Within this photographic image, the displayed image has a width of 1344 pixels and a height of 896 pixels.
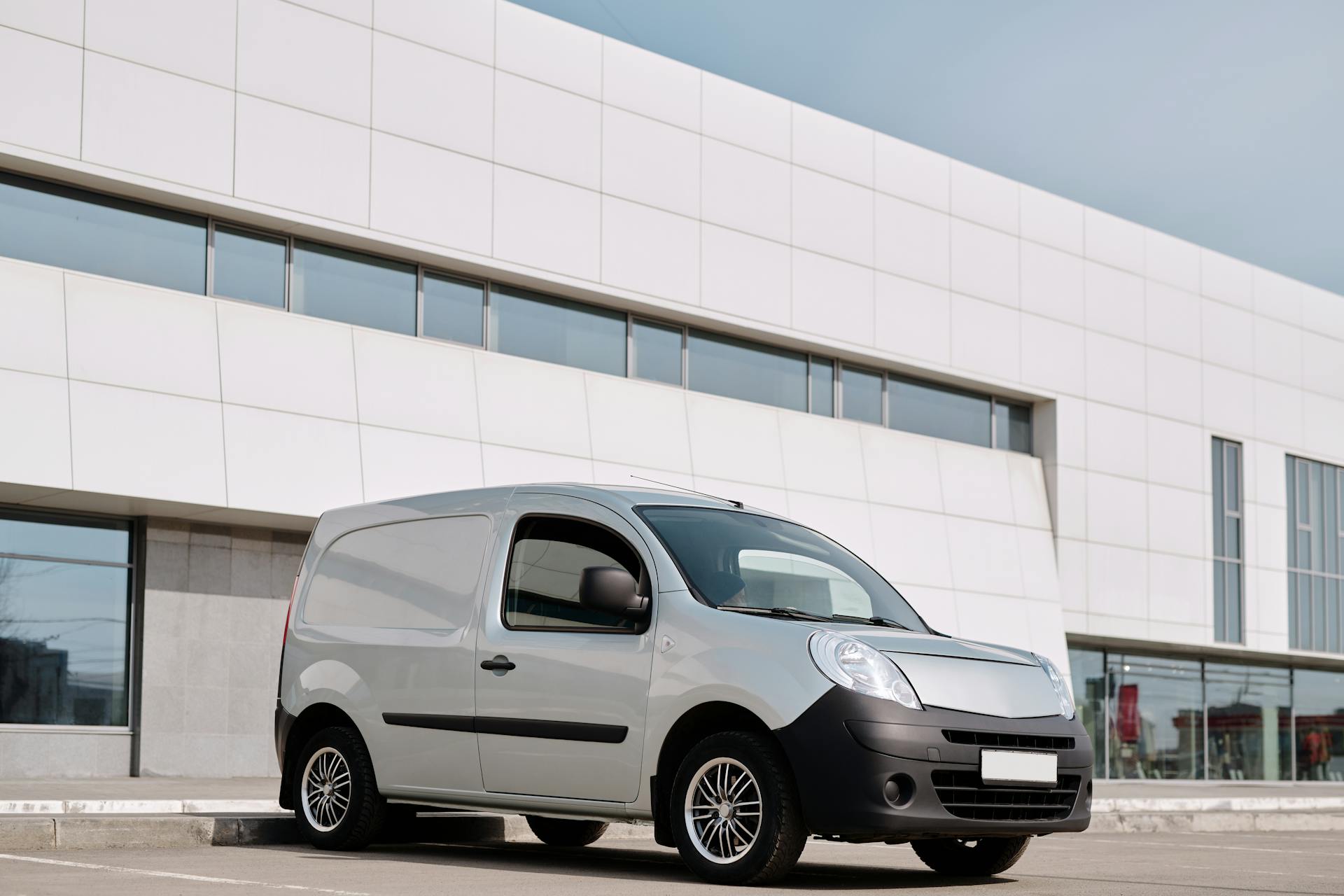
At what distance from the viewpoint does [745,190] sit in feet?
73.8

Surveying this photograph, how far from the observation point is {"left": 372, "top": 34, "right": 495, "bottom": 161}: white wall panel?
18750mm

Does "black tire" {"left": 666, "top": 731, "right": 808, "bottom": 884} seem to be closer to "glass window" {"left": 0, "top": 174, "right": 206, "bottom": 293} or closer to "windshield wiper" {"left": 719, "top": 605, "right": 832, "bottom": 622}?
"windshield wiper" {"left": 719, "top": 605, "right": 832, "bottom": 622}

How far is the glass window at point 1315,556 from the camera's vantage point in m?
31.1

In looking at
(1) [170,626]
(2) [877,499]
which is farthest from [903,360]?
(1) [170,626]

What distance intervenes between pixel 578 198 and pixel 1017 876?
46.6ft

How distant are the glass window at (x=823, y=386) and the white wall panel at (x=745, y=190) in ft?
7.07

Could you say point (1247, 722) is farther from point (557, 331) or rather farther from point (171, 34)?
point (171, 34)

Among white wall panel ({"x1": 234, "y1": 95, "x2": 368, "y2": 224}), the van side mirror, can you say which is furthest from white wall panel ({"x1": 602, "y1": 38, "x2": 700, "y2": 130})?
the van side mirror

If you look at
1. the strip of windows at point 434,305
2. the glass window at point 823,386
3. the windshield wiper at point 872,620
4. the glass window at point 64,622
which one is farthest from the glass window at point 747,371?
the windshield wiper at point 872,620

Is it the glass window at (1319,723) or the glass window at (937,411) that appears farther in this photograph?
the glass window at (1319,723)

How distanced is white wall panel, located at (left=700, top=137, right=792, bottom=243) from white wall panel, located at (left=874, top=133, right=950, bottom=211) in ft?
7.27

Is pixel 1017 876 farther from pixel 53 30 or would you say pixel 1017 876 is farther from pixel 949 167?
pixel 949 167

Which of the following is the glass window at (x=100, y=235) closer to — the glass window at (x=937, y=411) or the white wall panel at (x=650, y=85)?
the white wall panel at (x=650, y=85)

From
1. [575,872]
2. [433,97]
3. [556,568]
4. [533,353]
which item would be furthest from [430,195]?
[575,872]
